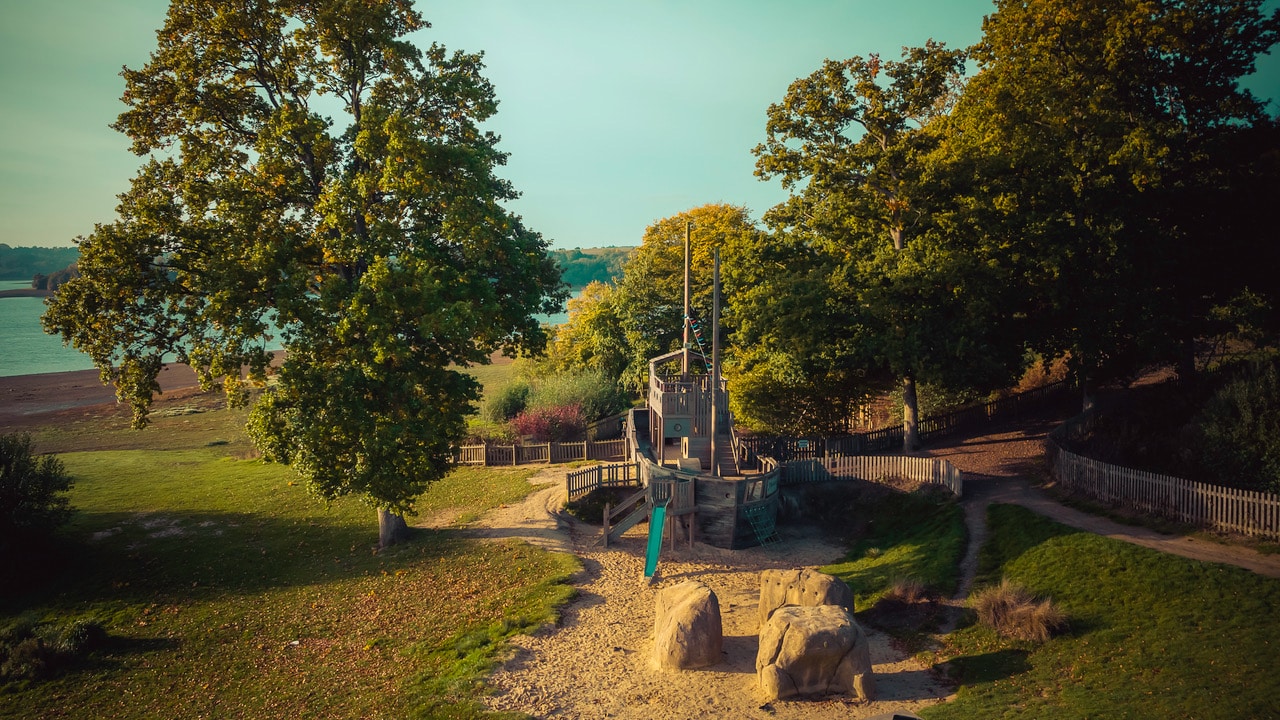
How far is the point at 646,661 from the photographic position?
54.7 feet

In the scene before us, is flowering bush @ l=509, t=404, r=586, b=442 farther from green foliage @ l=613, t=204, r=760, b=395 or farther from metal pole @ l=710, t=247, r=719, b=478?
metal pole @ l=710, t=247, r=719, b=478

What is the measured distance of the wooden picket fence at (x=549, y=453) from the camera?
36250 millimetres

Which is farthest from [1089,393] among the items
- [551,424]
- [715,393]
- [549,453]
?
[551,424]

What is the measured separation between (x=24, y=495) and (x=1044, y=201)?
38.5m

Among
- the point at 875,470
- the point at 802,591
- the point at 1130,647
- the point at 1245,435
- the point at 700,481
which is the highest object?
the point at 1245,435

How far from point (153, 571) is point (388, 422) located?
29.6ft

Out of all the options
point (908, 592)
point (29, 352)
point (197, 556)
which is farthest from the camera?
point (29, 352)

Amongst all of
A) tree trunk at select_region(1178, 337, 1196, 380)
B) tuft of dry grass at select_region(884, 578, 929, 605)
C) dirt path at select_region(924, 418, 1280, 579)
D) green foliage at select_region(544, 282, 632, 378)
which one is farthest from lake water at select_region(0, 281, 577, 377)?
tuft of dry grass at select_region(884, 578, 929, 605)

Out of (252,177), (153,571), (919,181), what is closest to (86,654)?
(153,571)

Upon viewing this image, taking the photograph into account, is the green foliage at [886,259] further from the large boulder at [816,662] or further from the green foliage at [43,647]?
the green foliage at [43,647]

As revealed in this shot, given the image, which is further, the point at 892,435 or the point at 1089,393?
the point at 892,435

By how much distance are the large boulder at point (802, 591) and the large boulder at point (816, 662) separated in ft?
6.16

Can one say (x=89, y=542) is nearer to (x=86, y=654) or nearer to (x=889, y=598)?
(x=86, y=654)

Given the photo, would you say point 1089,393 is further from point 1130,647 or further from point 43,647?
point 43,647
